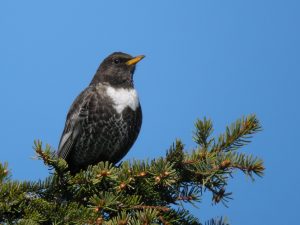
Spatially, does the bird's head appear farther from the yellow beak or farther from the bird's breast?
the bird's breast

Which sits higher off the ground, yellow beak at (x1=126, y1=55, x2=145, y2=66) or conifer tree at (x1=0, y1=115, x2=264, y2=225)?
yellow beak at (x1=126, y1=55, x2=145, y2=66)

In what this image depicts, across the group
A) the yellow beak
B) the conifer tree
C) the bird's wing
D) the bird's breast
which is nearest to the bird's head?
the yellow beak

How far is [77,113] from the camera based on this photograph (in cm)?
572

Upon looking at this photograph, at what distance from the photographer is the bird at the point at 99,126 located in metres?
5.59

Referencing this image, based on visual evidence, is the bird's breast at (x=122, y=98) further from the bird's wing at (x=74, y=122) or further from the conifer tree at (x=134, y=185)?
the conifer tree at (x=134, y=185)

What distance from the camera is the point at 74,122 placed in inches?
226

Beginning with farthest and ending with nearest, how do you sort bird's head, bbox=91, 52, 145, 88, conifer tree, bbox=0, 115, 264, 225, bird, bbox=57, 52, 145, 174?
bird's head, bbox=91, 52, 145, 88
bird, bbox=57, 52, 145, 174
conifer tree, bbox=0, 115, 264, 225

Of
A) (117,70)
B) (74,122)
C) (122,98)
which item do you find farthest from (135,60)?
(74,122)

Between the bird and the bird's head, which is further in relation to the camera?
the bird's head

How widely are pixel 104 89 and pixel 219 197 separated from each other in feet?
8.51

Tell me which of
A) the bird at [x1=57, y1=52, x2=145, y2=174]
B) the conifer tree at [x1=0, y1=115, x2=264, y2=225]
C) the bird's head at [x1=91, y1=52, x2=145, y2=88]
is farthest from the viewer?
the bird's head at [x1=91, y1=52, x2=145, y2=88]

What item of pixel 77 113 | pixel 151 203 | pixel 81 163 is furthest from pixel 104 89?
pixel 151 203

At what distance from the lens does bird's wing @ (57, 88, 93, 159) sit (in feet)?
18.5

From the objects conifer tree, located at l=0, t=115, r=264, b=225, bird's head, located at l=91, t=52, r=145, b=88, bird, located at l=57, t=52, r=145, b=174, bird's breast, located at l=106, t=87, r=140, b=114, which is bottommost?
conifer tree, located at l=0, t=115, r=264, b=225
